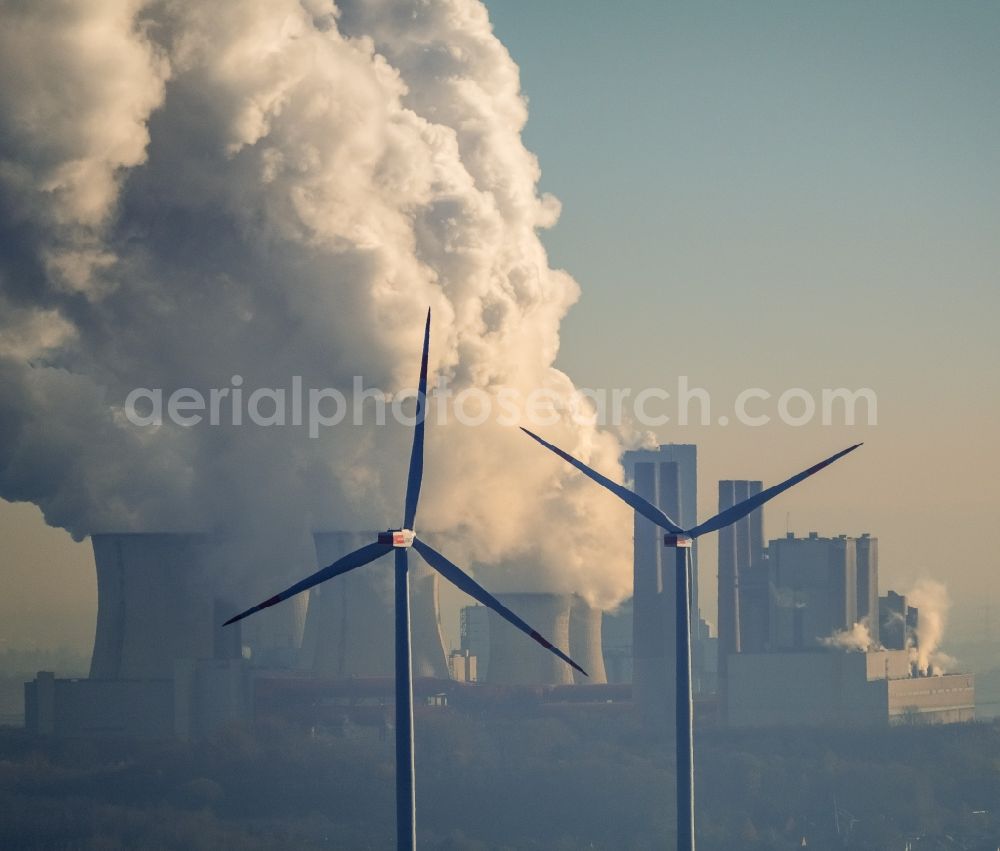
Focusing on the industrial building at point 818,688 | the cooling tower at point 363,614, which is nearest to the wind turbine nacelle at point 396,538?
the cooling tower at point 363,614

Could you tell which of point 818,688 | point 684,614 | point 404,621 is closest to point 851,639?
point 818,688

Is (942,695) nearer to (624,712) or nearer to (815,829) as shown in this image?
(815,829)

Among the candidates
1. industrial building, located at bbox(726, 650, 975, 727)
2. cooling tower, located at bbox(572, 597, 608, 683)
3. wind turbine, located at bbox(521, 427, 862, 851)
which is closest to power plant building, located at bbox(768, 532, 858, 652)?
industrial building, located at bbox(726, 650, 975, 727)

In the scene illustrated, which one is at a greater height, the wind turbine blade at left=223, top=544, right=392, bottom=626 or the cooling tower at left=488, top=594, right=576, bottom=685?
the wind turbine blade at left=223, top=544, right=392, bottom=626

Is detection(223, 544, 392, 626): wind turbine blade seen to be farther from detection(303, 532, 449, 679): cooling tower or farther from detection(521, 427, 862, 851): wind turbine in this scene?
detection(303, 532, 449, 679): cooling tower

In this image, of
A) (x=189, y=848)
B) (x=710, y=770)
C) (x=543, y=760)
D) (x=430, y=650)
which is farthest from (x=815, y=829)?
(x=189, y=848)

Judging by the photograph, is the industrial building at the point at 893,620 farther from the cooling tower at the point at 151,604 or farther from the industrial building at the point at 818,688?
the cooling tower at the point at 151,604

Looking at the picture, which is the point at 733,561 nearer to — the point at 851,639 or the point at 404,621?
the point at 851,639
